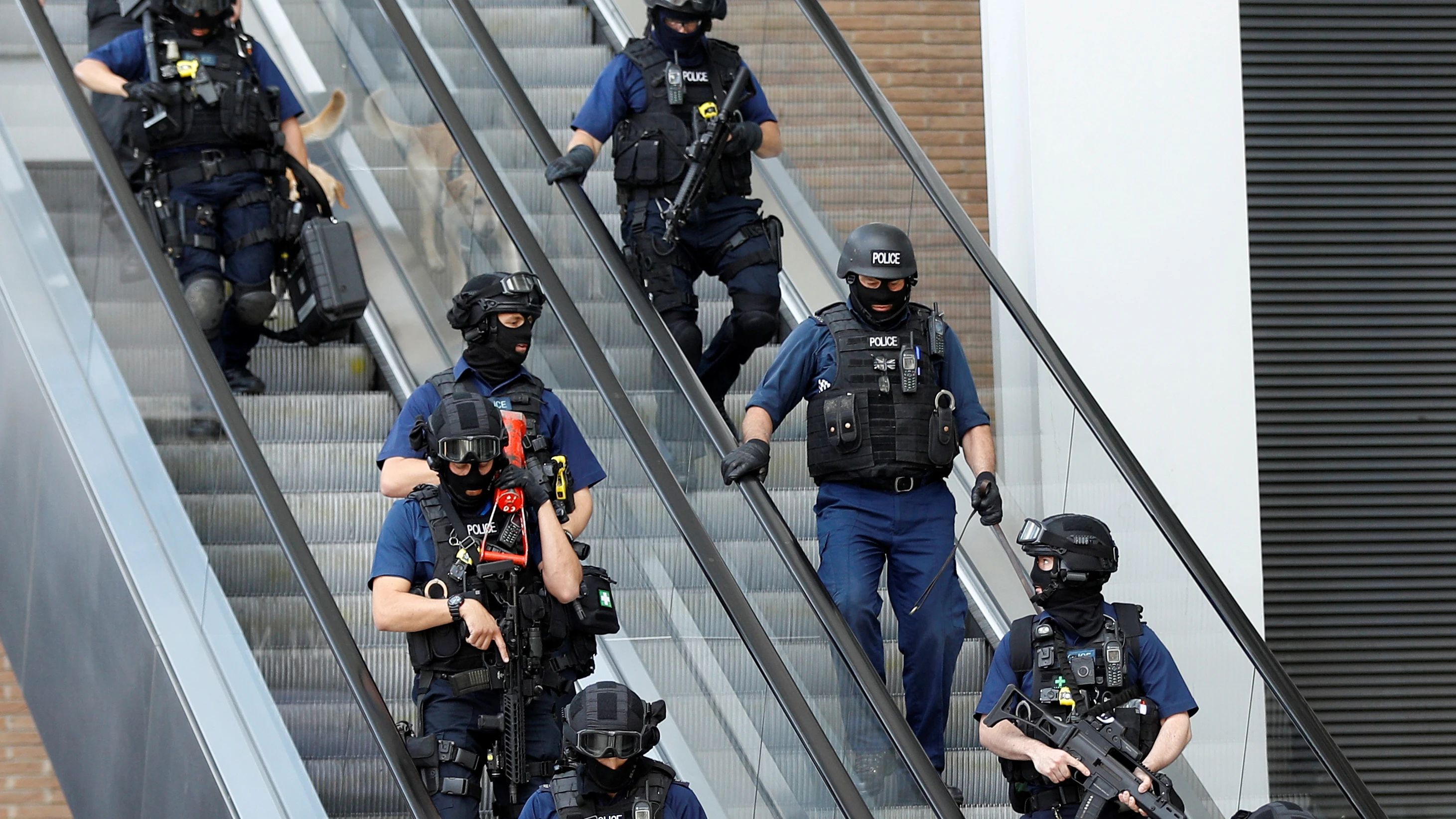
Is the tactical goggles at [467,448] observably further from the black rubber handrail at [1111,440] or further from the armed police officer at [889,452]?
the black rubber handrail at [1111,440]

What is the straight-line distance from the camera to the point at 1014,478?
6.12 m

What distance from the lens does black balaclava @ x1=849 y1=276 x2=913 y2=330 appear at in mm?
5414

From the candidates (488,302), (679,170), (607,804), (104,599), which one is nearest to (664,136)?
(679,170)

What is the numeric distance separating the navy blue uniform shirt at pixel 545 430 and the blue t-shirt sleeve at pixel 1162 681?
1.58 meters

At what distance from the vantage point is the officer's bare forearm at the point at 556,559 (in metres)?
4.50

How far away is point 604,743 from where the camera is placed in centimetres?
419

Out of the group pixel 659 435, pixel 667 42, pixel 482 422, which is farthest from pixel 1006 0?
pixel 482 422

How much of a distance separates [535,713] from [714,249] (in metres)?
2.15

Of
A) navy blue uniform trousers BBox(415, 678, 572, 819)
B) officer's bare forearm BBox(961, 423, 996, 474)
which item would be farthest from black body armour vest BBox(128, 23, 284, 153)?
officer's bare forearm BBox(961, 423, 996, 474)

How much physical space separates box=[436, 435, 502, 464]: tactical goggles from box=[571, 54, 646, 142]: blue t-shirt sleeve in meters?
1.98

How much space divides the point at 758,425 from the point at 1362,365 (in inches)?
152

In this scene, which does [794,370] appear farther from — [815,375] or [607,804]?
[607,804]

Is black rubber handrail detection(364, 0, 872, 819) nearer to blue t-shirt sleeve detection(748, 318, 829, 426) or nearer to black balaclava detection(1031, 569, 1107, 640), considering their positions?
blue t-shirt sleeve detection(748, 318, 829, 426)

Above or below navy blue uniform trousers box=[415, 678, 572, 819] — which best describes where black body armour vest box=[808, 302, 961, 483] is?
above
